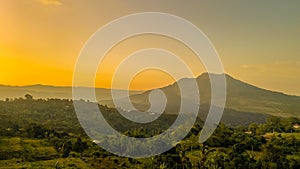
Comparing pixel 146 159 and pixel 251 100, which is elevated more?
pixel 251 100

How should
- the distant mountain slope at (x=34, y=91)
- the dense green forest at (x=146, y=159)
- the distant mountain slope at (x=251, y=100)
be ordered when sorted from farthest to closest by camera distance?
the distant mountain slope at (x=34, y=91) < the distant mountain slope at (x=251, y=100) < the dense green forest at (x=146, y=159)

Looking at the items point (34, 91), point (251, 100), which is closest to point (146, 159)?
point (251, 100)

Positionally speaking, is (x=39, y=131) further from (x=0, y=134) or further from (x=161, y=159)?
(x=161, y=159)

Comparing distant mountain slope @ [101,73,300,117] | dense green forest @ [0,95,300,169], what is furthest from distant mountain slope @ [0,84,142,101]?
dense green forest @ [0,95,300,169]

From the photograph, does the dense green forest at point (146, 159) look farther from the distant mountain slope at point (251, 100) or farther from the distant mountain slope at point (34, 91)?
the distant mountain slope at point (34, 91)

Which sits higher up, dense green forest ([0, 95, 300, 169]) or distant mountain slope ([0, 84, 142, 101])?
distant mountain slope ([0, 84, 142, 101])

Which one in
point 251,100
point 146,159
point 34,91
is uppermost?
point 34,91

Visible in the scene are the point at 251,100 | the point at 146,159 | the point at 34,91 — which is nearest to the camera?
the point at 146,159

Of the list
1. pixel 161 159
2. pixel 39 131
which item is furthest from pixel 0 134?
pixel 161 159

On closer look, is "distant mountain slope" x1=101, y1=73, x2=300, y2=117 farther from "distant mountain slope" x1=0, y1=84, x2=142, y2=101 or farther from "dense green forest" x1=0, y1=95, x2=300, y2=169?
"dense green forest" x1=0, y1=95, x2=300, y2=169

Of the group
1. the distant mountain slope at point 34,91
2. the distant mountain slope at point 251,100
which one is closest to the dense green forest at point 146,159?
the distant mountain slope at point 251,100

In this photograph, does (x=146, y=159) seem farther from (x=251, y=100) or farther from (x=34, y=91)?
(x=34, y=91)
